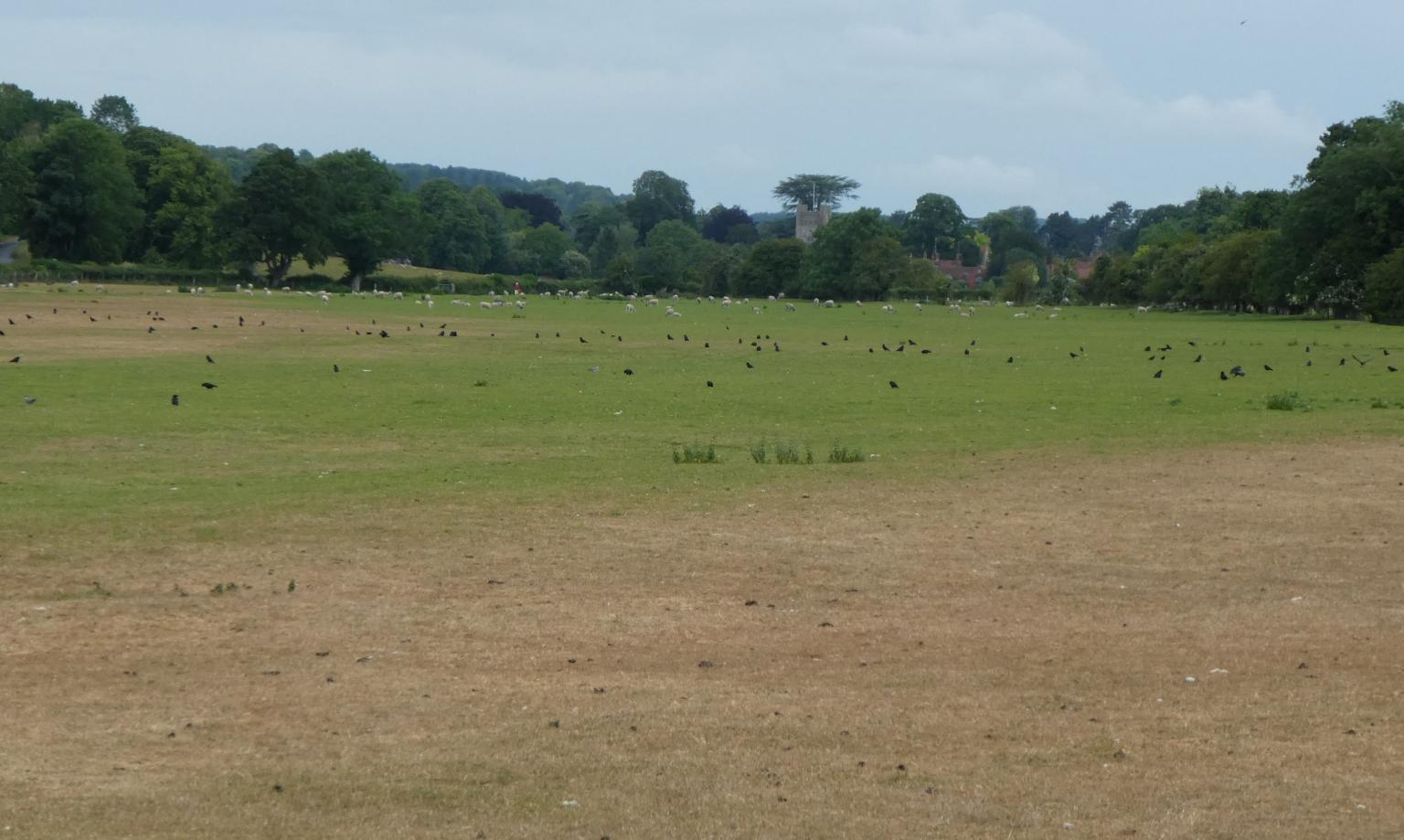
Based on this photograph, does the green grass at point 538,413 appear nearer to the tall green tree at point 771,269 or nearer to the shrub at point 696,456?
the shrub at point 696,456

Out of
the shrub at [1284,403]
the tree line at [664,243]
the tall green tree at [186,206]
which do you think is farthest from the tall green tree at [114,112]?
the shrub at [1284,403]

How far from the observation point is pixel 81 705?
8.33 m

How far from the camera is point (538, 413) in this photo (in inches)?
995

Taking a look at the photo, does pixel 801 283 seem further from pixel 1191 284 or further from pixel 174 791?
pixel 174 791

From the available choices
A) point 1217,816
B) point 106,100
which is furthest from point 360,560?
point 106,100

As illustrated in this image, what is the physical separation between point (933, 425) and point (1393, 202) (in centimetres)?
5427

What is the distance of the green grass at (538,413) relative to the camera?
16422 millimetres

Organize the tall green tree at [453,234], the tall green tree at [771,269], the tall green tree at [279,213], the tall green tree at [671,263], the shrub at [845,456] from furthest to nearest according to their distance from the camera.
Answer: the tall green tree at [453,234] < the tall green tree at [671,263] < the tall green tree at [771,269] < the tall green tree at [279,213] < the shrub at [845,456]

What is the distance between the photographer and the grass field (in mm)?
6961

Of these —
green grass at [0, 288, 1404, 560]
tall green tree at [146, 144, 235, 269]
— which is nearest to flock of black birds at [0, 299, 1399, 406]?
green grass at [0, 288, 1404, 560]

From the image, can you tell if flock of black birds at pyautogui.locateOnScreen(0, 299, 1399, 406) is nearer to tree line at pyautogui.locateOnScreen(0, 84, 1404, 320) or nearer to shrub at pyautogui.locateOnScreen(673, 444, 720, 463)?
shrub at pyautogui.locateOnScreen(673, 444, 720, 463)

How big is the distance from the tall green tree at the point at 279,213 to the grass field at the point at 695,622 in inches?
3251

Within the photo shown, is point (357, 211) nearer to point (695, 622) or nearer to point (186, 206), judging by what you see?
point (186, 206)

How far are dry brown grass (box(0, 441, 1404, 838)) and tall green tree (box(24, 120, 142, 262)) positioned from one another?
98.1m
